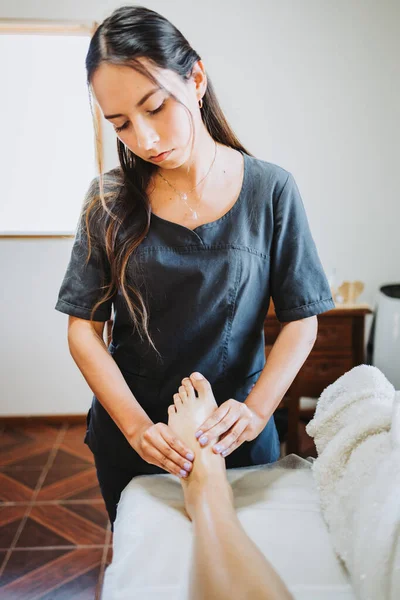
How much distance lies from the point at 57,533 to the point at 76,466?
59 cm

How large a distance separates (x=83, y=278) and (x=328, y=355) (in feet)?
6.33

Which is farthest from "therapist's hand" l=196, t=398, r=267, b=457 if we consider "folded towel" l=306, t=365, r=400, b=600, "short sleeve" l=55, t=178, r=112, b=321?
"short sleeve" l=55, t=178, r=112, b=321

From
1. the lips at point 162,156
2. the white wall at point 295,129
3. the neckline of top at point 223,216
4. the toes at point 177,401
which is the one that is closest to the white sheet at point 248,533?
the toes at point 177,401

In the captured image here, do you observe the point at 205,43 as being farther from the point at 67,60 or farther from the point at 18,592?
the point at 18,592

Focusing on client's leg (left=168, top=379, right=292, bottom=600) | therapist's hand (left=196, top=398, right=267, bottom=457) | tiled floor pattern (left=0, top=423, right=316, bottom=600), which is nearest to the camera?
client's leg (left=168, top=379, right=292, bottom=600)

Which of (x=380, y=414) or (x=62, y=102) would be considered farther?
(x=62, y=102)

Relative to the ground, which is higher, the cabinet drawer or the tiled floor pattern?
the cabinet drawer

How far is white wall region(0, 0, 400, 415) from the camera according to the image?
2.90 m

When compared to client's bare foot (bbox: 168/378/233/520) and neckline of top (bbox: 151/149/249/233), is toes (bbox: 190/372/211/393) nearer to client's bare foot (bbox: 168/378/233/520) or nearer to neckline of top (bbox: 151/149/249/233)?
client's bare foot (bbox: 168/378/233/520)

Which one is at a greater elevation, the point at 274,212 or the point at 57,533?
the point at 274,212

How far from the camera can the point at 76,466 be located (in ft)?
9.62

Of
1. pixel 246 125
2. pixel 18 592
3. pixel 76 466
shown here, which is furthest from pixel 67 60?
pixel 18 592

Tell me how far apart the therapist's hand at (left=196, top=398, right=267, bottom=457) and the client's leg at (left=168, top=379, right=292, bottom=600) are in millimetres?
20

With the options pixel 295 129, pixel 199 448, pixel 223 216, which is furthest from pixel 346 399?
pixel 295 129
